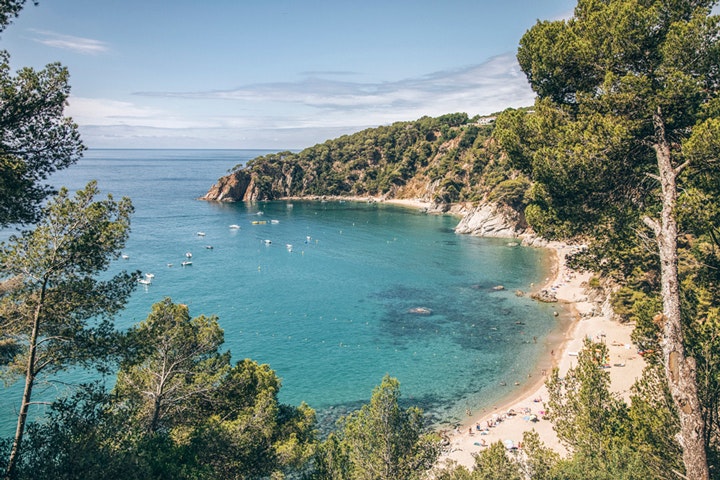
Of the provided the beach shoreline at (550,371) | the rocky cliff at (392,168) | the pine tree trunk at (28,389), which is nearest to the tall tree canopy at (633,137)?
the beach shoreline at (550,371)

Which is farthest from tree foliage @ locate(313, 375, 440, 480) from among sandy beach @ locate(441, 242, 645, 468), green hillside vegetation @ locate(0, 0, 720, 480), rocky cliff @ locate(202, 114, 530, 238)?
rocky cliff @ locate(202, 114, 530, 238)

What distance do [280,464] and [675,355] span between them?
14.6 metres

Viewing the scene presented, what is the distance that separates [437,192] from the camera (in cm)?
12731

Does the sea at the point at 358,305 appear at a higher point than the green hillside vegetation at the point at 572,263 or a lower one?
lower

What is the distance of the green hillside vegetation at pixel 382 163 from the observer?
133375mm

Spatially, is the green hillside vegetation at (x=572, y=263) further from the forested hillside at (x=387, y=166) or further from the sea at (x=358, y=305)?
the forested hillside at (x=387, y=166)

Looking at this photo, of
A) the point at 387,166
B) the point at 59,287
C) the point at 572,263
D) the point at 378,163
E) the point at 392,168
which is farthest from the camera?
the point at 378,163

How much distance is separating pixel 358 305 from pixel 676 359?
4474 centimetres

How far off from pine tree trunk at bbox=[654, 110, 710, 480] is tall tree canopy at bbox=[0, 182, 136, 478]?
47.2 ft

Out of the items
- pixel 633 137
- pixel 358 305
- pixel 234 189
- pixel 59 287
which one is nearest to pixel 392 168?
pixel 234 189

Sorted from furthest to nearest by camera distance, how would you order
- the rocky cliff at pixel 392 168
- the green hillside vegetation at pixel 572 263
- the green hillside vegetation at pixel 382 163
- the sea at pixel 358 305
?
1. the green hillside vegetation at pixel 382 163
2. the rocky cliff at pixel 392 168
3. the sea at pixel 358 305
4. the green hillside vegetation at pixel 572 263

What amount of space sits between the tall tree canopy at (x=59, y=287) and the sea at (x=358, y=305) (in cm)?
1808

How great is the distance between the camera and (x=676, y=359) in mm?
11180

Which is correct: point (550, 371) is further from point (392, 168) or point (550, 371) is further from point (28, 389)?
point (392, 168)
